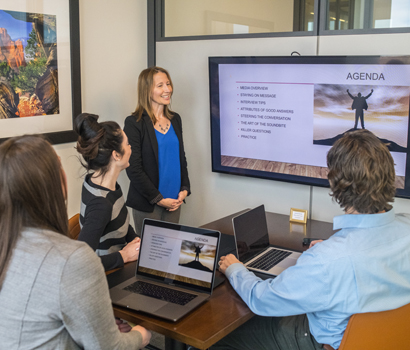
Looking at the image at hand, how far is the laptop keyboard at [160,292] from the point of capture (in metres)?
1.68

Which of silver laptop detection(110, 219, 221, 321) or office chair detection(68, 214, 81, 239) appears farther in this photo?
office chair detection(68, 214, 81, 239)

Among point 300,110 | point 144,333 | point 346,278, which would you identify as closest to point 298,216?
point 300,110

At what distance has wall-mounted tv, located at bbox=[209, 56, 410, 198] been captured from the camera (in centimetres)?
254

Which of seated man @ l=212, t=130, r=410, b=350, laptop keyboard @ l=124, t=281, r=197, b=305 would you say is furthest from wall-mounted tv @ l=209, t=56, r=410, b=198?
laptop keyboard @ l=124, t=281, r=197, b=305

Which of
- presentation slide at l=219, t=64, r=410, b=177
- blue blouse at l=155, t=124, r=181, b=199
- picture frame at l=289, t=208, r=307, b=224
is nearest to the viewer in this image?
presentation slide at l=219, t=64, r=410, b=177

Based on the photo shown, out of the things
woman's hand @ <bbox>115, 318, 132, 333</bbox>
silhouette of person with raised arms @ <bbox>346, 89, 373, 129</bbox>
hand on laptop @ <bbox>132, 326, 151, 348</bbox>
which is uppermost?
silhouette of person with raised arms @ <bbox>346, 89, 373, 129</bbox>

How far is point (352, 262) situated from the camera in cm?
143

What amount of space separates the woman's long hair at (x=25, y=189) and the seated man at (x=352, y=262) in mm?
768

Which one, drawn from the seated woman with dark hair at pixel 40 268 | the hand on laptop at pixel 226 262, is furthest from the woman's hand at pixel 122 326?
the seated woman with dark hair at pixel 40 268

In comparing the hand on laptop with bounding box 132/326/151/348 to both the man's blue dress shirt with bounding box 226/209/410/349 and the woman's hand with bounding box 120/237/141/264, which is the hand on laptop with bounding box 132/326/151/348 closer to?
the man's blue dress shirt with bounding box 226/209/410/349

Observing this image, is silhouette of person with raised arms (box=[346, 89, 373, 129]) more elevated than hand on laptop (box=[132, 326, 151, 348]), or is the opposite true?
silhouette of person with raised arms (box=[346, 89, 373, 129])

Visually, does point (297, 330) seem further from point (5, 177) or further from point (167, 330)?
point (5, 177)

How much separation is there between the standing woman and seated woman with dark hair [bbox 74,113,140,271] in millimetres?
814

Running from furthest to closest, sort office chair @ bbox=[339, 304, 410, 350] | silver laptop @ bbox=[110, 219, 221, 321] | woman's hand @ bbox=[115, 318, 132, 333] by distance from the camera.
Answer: woman's hand @ bbox=[115, 318, 132, 333], silver laptop @ bbox=[110, 219, 221, 321], office chair @ bbox=[339, 304, 410, 350]
